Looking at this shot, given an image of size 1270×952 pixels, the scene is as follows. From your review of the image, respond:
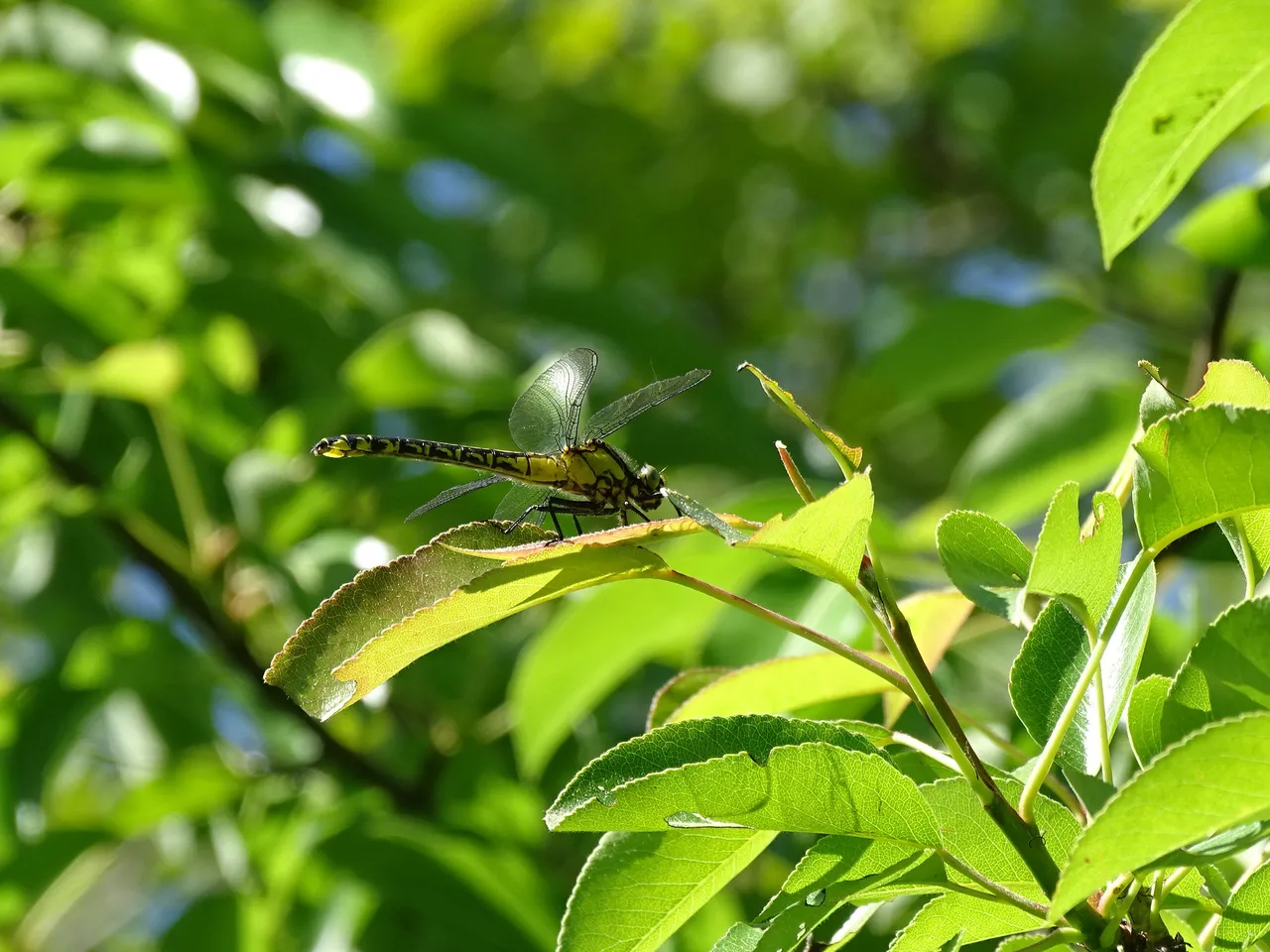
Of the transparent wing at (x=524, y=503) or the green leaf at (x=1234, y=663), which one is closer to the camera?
the green leaf at (x=1234, y=663)

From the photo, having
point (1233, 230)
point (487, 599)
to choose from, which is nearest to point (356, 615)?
point (487, 599)

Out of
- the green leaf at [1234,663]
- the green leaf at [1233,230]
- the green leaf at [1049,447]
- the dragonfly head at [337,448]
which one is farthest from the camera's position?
the green leaf at [1049,447]

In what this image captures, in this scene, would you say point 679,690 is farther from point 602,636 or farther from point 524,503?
point 602,636

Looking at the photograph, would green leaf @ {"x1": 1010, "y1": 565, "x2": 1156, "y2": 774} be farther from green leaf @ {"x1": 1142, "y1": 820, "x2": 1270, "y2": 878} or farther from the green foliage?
green leaf @ {"x1": 1142, "y1": 820, "x2": 1270, "y2": 878}

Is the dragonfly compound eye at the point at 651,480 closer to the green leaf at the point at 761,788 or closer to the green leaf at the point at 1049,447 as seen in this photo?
the green leaf at the point at 761,788

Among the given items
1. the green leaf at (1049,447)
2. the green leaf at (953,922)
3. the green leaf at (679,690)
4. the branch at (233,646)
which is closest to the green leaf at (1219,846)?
the green leaf at (953,922)

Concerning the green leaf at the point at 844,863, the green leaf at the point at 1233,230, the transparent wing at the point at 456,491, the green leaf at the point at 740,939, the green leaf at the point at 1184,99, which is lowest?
the green leaf at the point at 740,939
